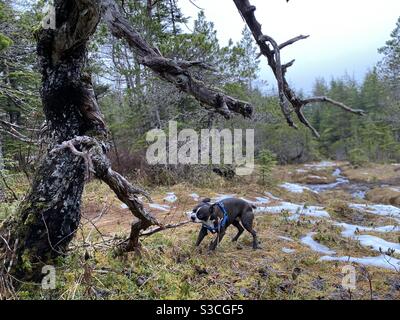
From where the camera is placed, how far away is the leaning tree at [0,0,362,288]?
118 inches

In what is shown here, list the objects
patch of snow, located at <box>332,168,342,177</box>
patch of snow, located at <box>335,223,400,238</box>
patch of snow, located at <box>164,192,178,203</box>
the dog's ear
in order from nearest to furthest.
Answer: the dog's ear < patch of snow, located at <box>335,223,400,238</box> < patch of snow, located at <box>164,192,178,203</box> < patch of snow, located at <box>332,168,342,177</box>

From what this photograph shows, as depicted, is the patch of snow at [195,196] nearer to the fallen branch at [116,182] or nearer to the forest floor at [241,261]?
the forest floor at [241,261]

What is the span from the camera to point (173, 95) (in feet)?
45.1

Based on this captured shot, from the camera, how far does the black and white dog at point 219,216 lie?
558cm

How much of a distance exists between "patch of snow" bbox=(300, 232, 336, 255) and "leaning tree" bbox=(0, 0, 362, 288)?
3979 millimetres

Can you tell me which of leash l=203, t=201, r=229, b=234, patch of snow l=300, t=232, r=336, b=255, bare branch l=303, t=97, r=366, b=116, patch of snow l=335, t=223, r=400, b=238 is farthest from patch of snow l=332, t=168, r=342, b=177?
bare branch l=303, t=97, r=366, b=116

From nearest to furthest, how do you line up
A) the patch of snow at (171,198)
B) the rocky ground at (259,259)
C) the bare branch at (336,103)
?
1. the bare branch at (336,103)
2. the rocky ground at (259,259)
3. the patch of snow at (171,198)

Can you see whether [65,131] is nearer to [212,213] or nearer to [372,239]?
[212,213]

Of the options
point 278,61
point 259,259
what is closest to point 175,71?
point 278,61

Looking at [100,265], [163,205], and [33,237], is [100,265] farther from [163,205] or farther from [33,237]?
[163,205]

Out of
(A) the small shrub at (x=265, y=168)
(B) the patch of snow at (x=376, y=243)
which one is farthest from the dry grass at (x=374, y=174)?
(B) the patch of snow at (x=376, y=243)

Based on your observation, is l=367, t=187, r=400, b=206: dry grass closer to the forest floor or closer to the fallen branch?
the forest floor

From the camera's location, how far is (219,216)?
229 inches

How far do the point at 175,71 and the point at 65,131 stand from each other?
1.24 metres
